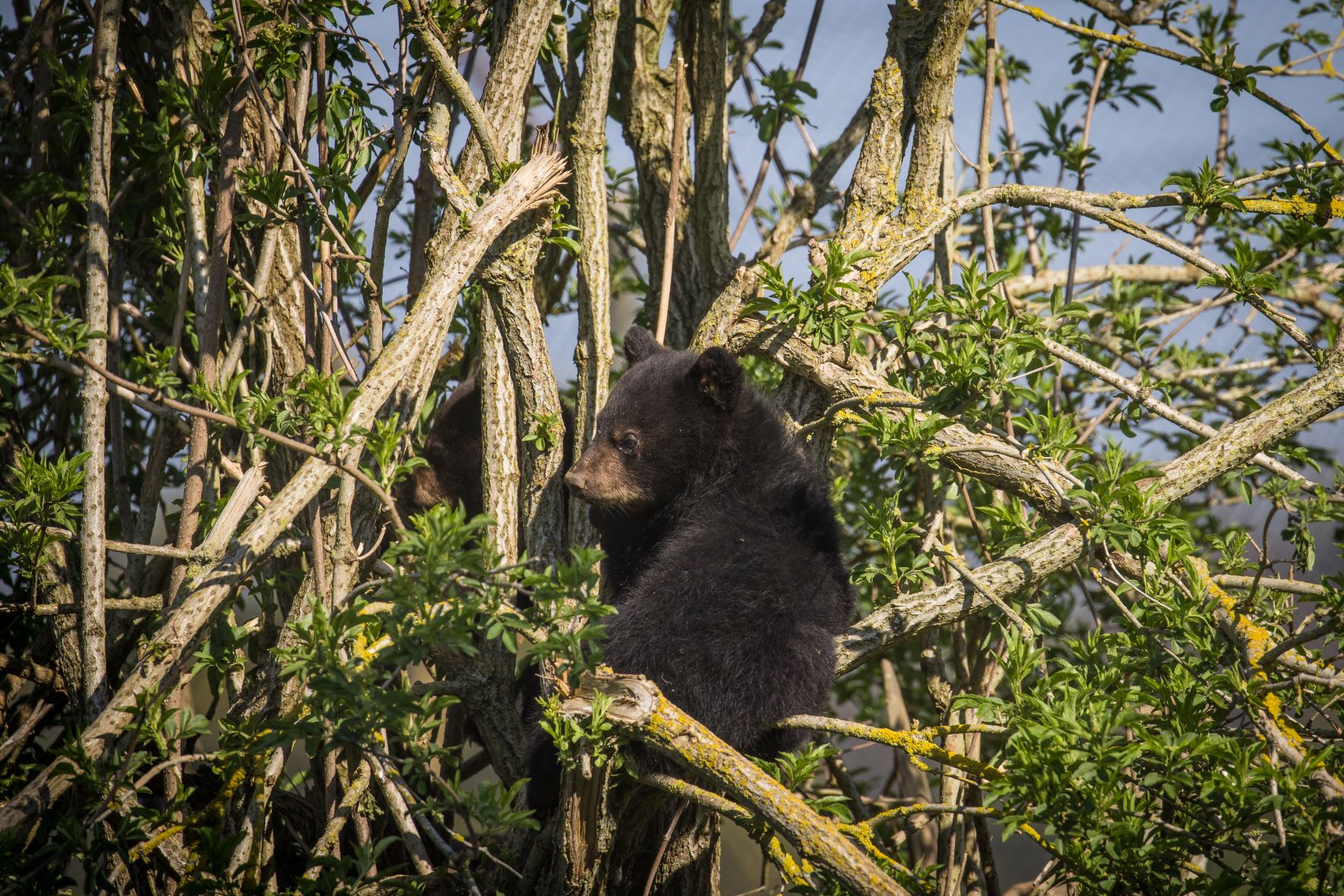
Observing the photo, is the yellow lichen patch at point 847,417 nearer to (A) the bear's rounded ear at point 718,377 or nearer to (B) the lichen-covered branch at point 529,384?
(A) the bear's rounded ear at point 718,377

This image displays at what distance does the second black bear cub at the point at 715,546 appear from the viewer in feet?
9.30

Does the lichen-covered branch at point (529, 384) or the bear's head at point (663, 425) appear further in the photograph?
the bear's head at point (663, 425)

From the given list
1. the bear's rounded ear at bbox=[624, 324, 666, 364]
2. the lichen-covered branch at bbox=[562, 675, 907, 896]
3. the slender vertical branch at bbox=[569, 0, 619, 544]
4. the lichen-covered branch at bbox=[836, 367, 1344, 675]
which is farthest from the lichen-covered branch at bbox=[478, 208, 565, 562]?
the lichen-covered branch at bbox=[836, 367, 1344, 675]

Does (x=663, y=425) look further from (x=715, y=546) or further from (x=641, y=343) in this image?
(x=715, y=546)

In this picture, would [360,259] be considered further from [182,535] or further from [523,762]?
[523,762]

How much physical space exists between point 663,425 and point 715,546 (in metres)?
0.65

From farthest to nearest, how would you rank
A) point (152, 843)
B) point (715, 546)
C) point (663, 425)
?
point (663, 425) → point (715, 546) → point (152, 843)

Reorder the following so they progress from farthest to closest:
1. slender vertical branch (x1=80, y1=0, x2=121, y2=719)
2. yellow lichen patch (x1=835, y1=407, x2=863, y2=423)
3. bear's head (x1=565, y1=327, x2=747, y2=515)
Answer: bear's head (x1=565, y1=327, x2=747, y2=515)
yellow lichen patch (x1=835, y1=407, x2=863, y2=423)
slender vertical branch (x1=80, y1=0, x2=121, y2=719)

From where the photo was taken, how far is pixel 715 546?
3105 mm

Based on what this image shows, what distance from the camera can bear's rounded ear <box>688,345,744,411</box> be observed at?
10.7 feet

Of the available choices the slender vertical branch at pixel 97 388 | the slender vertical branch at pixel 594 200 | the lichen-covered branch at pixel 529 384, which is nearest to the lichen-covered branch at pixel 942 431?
the slender vertical branch at pixel 594 200

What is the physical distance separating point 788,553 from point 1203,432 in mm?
1373

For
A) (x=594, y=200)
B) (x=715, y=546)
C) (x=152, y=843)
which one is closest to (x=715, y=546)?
(x=715, y=546)

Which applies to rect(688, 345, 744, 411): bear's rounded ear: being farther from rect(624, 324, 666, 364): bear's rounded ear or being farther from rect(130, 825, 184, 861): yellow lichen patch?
rect(130, 825, 184, 861): yellow lichen patch
